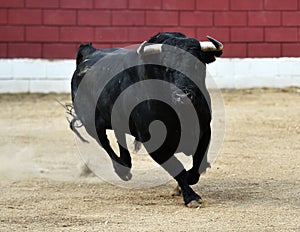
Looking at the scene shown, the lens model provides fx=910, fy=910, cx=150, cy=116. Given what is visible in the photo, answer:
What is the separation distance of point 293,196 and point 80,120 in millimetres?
1864

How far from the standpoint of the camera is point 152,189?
6.43 meters

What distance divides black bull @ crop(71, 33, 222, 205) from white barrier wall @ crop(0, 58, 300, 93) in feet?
18.7

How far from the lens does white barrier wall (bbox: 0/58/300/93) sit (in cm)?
1207

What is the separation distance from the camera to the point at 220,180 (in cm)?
668

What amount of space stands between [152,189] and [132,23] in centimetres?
588

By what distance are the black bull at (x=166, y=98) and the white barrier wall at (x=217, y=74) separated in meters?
5.70

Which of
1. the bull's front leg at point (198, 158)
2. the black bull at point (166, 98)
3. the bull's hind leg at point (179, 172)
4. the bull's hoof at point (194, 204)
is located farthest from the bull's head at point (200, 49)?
the bull's hoof at point (194, 204)

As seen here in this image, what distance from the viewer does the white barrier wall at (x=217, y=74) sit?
12070 mm

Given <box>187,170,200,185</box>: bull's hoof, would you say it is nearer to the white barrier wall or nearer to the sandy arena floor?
the sandy arena floor

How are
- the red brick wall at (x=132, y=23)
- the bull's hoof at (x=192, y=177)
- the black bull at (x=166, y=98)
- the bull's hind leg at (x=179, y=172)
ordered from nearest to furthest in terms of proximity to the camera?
the black bull at (x=166, y=98) < the bull's hind leg at (x=179, y=172) < the bull's hoof at (x=192, y=177) < the red brick wall at (x=132, y=23)

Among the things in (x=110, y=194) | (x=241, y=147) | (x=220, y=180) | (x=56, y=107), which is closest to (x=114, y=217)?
(x=110, y=194)

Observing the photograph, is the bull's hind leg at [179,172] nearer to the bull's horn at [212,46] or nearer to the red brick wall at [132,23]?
the bull's horn at [212,46]

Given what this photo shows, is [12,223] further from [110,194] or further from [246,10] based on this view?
[246,10]

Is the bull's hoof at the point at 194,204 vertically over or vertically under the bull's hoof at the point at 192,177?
under
